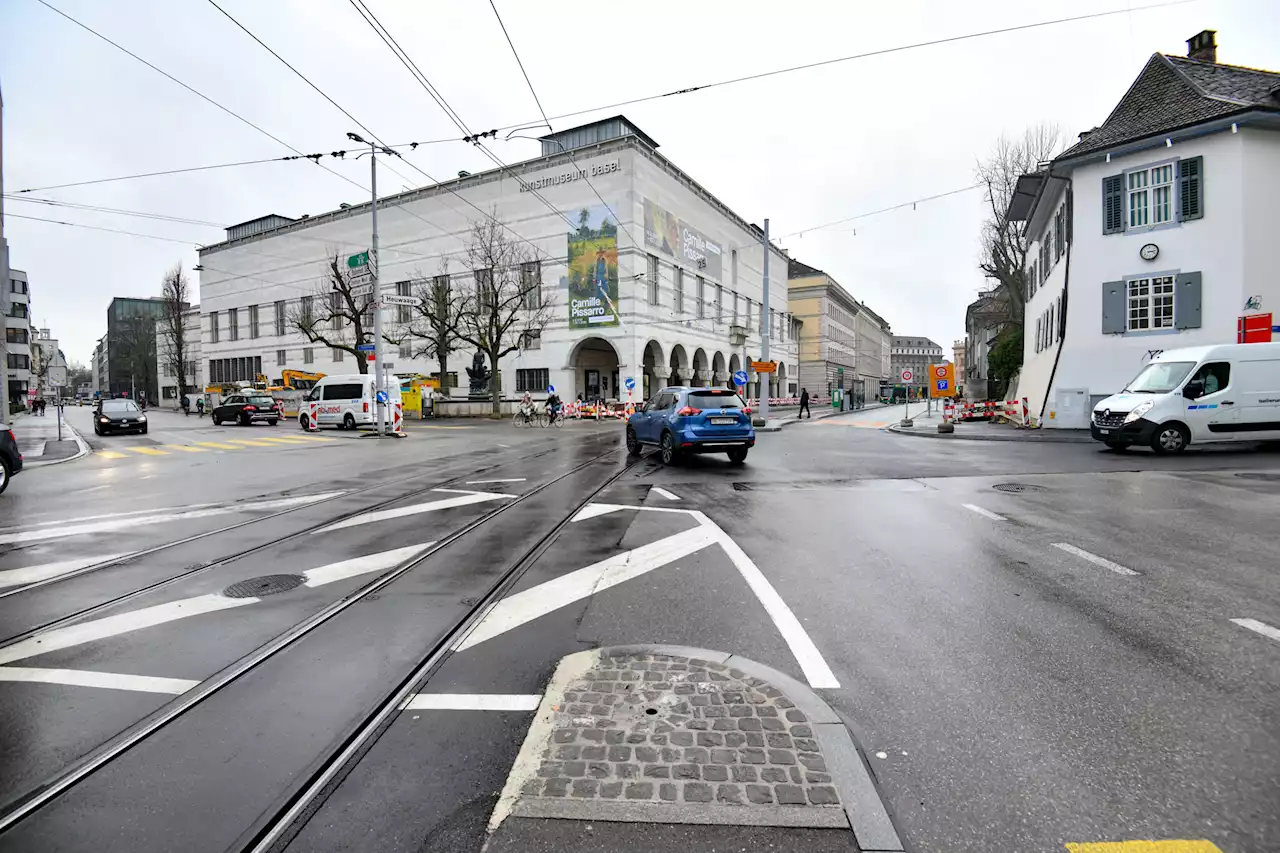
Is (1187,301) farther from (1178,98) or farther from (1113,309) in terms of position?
(1178,98)

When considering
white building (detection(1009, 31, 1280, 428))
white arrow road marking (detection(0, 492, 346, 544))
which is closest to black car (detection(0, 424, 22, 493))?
white arrow road marking (detection(0, 492, 346, 544))

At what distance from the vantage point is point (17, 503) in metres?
9.47

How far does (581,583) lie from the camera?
5066 mm

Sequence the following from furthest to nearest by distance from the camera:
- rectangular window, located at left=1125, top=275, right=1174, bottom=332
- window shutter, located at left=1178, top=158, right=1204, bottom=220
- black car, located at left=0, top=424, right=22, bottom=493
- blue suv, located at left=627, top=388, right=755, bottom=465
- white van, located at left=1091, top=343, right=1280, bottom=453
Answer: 1. rectangular window, located at left=1125, top=275, right=1174, bottom=332
2. window shutter, located at left=1178, top=158, right=1204, bottom=220
3. white van, located at left=1091, top=343, right=1280, bottom=453
4. blue suv, located at left=627, top=388, right=755, bottom=465
5. black car, located at left=0, top=424, right=22, bottom=493

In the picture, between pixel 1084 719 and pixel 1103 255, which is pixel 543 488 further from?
pixel 1103 255

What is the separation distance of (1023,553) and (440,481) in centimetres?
891

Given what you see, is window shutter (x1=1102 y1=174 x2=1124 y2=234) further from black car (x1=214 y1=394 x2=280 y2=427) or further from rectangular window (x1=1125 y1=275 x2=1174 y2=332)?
black car (x1=214 y1=394 x2=280 y2=427)

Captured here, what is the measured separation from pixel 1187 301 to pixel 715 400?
16.6 m

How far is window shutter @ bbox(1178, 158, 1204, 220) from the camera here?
19.3 meters

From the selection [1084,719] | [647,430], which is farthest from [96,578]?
[647,430]

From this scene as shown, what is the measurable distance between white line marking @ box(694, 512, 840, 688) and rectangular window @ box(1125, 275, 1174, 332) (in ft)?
69.8

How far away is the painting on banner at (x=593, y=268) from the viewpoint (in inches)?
1622

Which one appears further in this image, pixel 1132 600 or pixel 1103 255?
pixel 1103 255

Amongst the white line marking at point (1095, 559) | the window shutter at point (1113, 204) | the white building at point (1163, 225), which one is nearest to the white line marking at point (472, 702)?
the white line marking at point (1095, 559)
